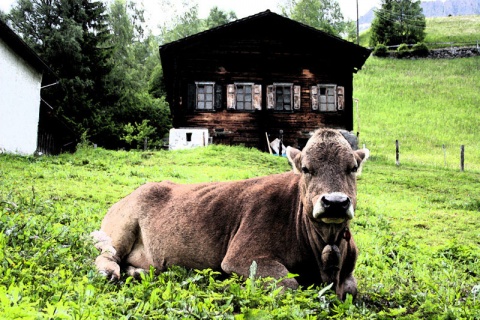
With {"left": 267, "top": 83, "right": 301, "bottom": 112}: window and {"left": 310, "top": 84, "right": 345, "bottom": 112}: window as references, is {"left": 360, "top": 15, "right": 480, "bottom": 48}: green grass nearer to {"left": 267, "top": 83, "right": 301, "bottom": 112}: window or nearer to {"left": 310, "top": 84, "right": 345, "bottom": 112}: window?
{"left": 310, "top": 84, "right": 345, "bottom": 112}: window

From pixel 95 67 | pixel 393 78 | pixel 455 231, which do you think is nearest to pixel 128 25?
pixel 95 67

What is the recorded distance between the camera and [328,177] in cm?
424

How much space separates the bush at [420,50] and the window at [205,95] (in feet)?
147

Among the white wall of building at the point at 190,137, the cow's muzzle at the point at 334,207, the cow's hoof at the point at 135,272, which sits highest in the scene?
the white wall of building at the point at 190,137

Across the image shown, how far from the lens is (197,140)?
85.4ft

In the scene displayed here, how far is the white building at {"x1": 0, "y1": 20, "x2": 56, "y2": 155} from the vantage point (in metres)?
21.3

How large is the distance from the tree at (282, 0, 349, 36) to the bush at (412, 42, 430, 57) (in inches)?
391

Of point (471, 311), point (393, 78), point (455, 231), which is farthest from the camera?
point (393, 78)

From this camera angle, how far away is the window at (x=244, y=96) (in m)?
26.3

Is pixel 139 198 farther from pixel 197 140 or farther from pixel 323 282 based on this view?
pixel 197 140

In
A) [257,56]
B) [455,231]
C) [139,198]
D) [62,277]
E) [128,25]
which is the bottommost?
[455,231]

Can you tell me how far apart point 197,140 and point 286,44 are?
21.4ft

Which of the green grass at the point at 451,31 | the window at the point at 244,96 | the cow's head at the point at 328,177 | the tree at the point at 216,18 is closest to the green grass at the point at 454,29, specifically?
the green grass at the point at 451,31

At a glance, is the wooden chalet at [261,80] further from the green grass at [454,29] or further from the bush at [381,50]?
the green grass at [454,29]
